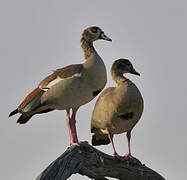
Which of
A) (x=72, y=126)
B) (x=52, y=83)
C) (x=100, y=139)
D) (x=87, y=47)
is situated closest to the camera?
(x=52, y=83)

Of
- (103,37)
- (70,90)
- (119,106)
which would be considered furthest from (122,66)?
(70,90)

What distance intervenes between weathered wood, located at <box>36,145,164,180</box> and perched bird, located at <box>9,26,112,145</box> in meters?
0.39

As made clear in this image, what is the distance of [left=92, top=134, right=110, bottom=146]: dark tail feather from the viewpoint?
14.2m

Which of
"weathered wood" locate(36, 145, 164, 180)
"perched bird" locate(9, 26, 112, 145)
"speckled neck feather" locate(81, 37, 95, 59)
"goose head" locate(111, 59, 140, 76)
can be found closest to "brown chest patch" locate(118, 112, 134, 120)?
"perched bird" locate(9, 26, 112, 145)

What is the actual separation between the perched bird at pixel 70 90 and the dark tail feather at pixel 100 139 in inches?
45.8

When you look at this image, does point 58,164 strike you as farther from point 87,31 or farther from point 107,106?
point 87,31

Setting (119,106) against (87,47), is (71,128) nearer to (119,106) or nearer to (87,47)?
(119,106)

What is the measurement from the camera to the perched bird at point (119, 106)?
42.4ft

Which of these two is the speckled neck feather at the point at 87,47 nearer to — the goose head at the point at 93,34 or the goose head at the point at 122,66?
the goose head at the point at 93,34

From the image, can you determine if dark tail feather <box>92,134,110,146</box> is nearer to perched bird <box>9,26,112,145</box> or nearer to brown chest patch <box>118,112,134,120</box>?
perched bird <box>9,26,112,145</box>

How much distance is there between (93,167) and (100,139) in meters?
2.08

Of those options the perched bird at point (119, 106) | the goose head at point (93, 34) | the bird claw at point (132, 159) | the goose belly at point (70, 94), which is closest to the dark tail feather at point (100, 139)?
the perched bird at point (119, 106)

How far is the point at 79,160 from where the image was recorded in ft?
38.8

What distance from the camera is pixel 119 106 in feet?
42.4
